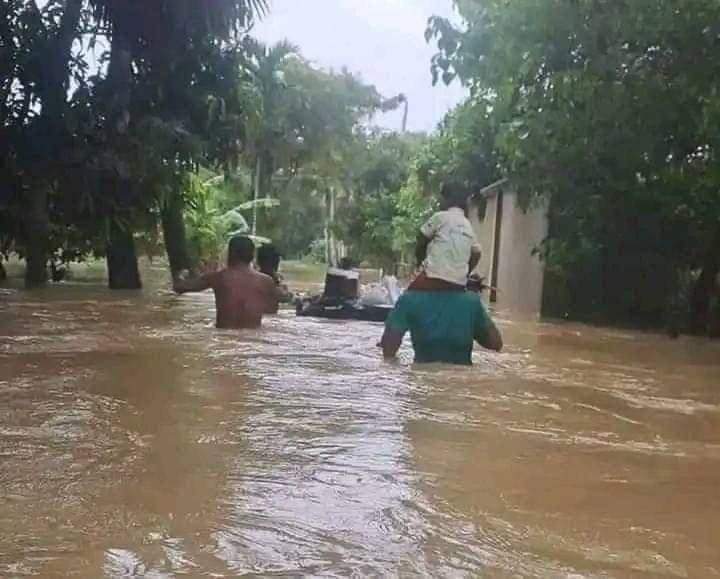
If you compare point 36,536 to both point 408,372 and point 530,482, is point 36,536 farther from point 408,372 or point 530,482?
point 408,372

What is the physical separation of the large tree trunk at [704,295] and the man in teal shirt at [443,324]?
6.17 meters

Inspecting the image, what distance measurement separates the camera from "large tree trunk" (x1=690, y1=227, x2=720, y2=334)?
12406 mm

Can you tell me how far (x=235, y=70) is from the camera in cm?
1577

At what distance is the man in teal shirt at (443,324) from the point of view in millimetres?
6867

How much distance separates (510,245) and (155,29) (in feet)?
24.6

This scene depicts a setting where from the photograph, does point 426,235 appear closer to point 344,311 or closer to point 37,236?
point 344,311

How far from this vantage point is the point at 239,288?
862 cm

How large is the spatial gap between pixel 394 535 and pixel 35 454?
1551 mm

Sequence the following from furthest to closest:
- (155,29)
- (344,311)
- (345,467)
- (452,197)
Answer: (155,29) → (344,311) → (452,197) → (345,467)

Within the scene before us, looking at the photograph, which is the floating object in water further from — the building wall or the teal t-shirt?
the building wall

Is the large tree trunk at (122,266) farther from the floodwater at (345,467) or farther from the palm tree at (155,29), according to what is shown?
the floodwater at (345,467)

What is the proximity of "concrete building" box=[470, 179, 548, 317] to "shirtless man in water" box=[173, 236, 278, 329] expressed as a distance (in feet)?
21.9

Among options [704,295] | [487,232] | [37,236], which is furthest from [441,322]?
[487,232]

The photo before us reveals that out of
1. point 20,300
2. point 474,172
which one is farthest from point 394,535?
point 474,172
